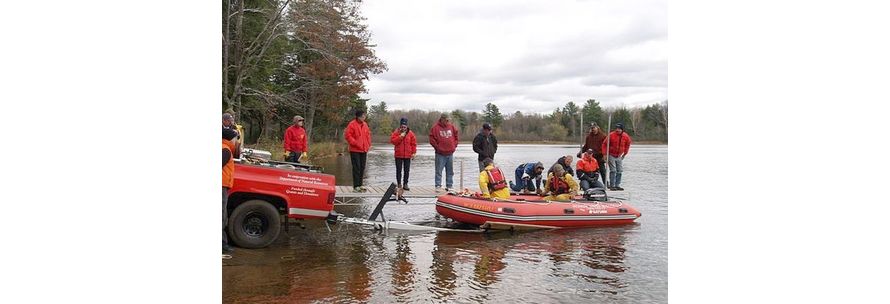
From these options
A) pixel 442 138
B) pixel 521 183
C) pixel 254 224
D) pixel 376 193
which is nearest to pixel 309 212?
pixel 254 224

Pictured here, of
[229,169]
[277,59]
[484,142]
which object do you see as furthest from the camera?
[484,142]

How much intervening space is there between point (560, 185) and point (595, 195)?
60 centimetres

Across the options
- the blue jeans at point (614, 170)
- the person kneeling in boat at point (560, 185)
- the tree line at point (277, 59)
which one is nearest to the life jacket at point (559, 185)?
the person kneeling in boat at point (560, 185)

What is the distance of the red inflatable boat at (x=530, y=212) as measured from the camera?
8.19 m

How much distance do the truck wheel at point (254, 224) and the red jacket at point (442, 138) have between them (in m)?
3.93

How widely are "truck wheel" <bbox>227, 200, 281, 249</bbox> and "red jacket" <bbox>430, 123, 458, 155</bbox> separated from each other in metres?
3.93

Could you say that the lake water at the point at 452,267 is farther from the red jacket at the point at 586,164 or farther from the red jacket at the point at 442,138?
the red jacket at the point at 442,138

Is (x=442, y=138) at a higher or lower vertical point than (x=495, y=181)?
higher

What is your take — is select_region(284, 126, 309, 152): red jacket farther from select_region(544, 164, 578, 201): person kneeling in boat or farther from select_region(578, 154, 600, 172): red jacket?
select_region(578, 154, 600, 172): red jacket

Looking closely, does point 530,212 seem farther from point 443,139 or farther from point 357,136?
point 357,136

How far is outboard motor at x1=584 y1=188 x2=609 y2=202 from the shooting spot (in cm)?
939

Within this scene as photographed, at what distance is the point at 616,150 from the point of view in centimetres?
1124
